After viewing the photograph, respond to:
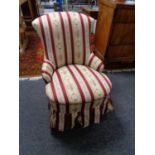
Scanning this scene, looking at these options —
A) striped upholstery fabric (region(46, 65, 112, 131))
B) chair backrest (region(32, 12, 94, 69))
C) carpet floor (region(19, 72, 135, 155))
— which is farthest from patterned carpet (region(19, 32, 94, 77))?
striped upholstery fabric (region(46, 65, 112, 131))

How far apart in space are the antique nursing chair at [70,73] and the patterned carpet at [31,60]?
0.82 metres

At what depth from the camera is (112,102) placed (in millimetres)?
1848

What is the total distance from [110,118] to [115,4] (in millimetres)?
1264

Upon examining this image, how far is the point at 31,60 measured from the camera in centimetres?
259

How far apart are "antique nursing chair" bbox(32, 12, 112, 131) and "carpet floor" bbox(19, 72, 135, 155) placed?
113mm

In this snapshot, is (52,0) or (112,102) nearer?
(112,102)

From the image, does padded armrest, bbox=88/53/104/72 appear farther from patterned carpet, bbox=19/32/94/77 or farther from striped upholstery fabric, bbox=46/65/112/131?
patterned carpet, bbox=19/32/94/77

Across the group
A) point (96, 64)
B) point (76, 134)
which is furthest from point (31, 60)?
point (76, 134)

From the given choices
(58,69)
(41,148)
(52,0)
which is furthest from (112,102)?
(52,0)

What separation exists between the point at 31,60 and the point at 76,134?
59.4 inches

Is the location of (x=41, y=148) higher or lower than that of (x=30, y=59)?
lower
